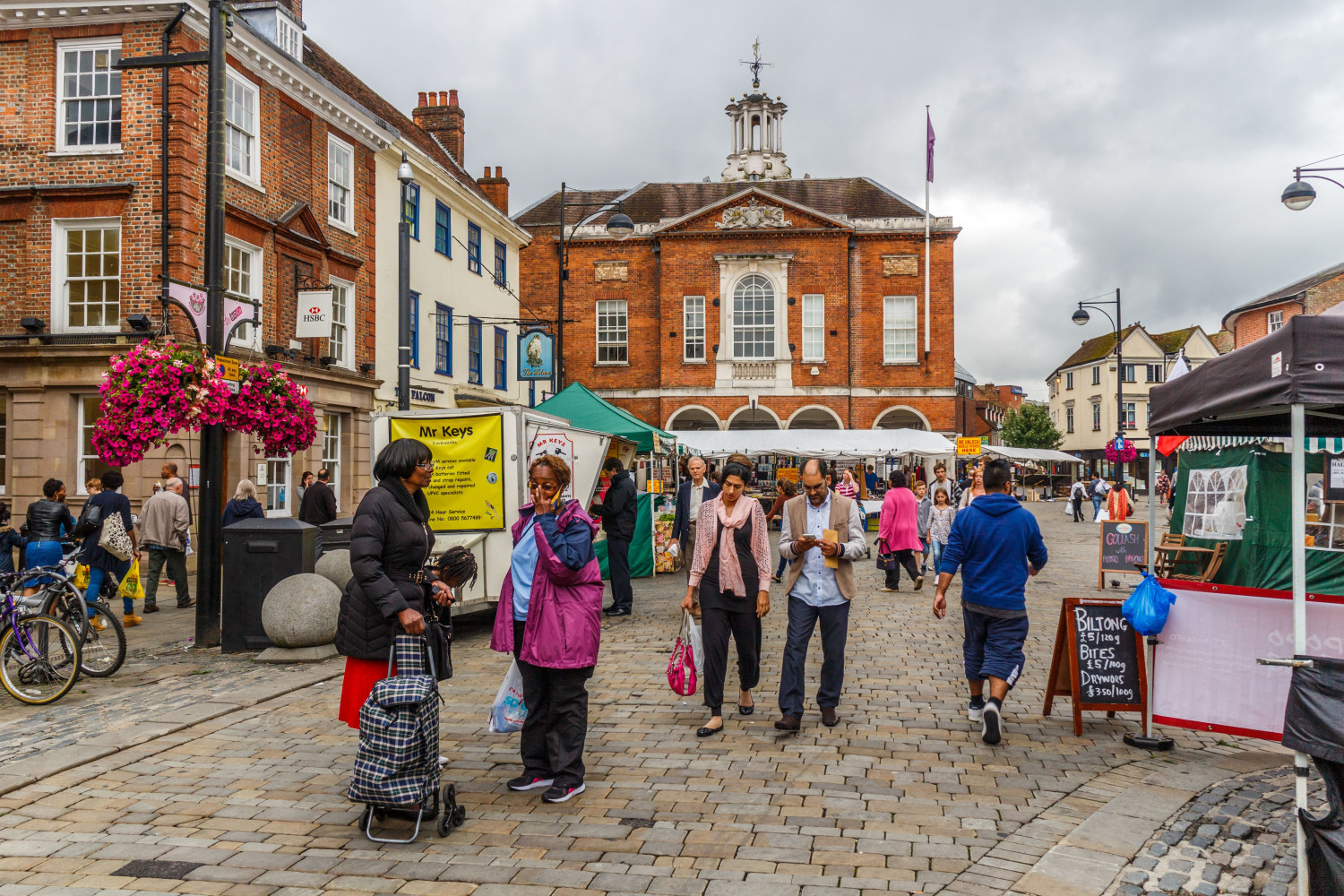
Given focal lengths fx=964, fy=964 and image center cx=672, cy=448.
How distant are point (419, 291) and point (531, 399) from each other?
723cm

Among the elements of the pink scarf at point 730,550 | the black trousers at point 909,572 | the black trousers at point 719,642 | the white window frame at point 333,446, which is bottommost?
the black trousers at point 909,572

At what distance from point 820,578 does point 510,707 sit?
2.26m

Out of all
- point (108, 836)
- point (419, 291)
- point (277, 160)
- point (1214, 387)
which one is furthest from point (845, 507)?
point (419, 291)

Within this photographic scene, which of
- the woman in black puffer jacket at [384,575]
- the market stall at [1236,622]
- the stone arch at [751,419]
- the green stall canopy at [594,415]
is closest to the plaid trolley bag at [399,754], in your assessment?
the woman in black puffer jacket at [384,575]

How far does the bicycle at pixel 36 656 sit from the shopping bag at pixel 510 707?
4.01 metres

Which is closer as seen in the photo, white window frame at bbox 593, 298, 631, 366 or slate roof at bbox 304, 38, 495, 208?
slate roof at bbox 304, 38, 495, 208

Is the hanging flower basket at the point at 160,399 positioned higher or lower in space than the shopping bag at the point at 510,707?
higher

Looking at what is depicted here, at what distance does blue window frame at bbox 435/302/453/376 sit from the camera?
25.6 metres

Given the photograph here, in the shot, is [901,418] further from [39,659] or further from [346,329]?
[39,659]

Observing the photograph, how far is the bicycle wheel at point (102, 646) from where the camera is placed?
793cm

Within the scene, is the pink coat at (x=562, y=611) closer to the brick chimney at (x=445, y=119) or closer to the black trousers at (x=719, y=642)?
the black trousers at (x=719, y=642)

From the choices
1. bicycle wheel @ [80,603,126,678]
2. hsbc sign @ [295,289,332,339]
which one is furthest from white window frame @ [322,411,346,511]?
bicycle wheel @ [80,603,126,678]

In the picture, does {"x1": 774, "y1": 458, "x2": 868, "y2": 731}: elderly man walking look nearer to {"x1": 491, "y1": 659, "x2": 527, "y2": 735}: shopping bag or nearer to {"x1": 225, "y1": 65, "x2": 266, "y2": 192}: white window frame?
{"x1": 491, "y1": 659, "x2": 527, "y2": 735}: shopping bag

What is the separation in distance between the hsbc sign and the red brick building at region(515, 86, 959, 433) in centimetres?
2157
